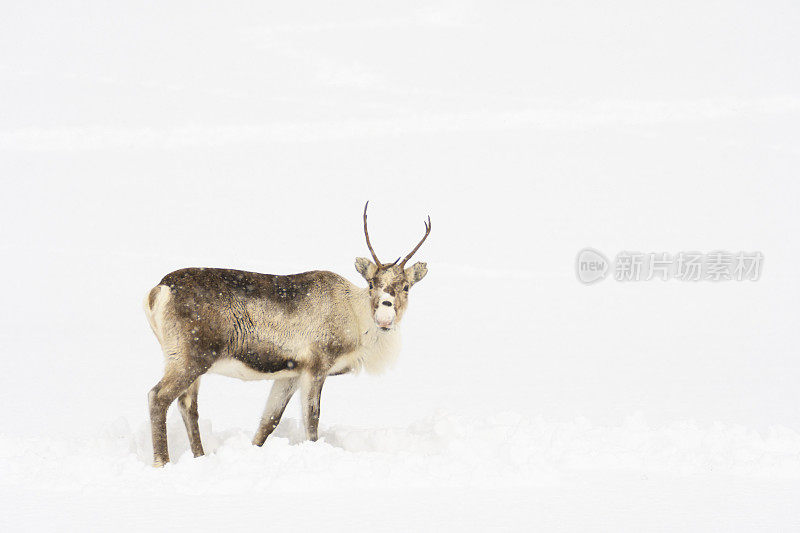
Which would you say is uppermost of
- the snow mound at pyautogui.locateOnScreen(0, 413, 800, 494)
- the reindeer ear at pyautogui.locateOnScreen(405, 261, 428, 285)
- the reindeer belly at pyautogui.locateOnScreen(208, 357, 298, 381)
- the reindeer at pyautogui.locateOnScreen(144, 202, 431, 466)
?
the reindeer ear at pyautogui.locateOnScreen(405, 261, 428, 285)

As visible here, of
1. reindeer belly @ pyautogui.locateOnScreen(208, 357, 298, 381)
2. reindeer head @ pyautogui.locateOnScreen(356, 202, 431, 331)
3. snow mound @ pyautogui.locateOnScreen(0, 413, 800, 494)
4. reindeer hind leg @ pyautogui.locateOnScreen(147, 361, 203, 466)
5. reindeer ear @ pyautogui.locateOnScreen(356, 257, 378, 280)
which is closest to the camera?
snow mound @ pyautogui.locateOnScreen(0, 413, 800, 494)

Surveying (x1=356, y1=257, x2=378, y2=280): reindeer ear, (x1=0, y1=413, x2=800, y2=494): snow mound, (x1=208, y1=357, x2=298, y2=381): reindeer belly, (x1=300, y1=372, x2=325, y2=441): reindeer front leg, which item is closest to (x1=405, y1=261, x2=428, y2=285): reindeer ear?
(x1=356, y1=257, x2=378, y2=280): reindeer ear

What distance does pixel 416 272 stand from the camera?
10.9 meters

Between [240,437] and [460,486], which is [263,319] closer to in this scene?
[240,437]

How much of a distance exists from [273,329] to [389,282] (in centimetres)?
118

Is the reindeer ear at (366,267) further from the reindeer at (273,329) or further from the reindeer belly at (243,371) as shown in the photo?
the reindeer belly at (243,371)

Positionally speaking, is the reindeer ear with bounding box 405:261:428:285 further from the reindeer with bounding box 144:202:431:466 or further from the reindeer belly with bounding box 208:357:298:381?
the reindeer belly with bounding box 208:357:298:381

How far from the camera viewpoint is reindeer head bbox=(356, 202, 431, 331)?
10547 mm

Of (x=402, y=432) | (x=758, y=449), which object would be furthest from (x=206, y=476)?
(x=758, y=449)

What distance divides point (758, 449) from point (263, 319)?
4.87m

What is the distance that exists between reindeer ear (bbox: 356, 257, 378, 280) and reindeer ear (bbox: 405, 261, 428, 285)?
32 cm

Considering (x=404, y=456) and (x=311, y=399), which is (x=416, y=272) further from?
(x=404, y=456)

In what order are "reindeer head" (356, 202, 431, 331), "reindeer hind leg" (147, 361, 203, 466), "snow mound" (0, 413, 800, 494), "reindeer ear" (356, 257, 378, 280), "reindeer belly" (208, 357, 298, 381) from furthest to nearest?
"reindeer ear" (356, 257, 378, 280), "reindeer head" (356, 202, 431, 331), "reindeer belly" (208, 357, 298, 381), "reindeer hind leg" (147, 361, 203, 466), "snow mound" (0, 413, 800, 494)

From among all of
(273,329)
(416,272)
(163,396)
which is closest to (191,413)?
(163,396)
